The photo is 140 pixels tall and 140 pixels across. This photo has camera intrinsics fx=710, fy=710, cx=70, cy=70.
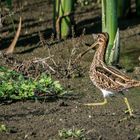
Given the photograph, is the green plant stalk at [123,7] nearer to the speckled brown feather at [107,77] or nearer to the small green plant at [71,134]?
the speckled brown feather at [107,77]

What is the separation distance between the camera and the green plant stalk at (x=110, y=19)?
34.6ft

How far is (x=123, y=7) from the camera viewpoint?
14.6m

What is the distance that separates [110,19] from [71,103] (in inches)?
89.6

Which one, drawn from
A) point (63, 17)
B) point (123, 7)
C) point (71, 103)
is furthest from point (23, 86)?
point (123, 7)

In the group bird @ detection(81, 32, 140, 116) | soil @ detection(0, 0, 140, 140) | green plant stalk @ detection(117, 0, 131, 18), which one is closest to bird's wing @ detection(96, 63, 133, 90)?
bird @ detection(81, 32, 140, 116)

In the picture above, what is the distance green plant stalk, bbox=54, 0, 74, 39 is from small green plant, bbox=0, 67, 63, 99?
3.12 meters

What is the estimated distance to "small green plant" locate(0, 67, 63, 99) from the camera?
8664 millimetres

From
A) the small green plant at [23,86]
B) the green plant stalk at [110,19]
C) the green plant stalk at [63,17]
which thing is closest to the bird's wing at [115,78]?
the small green plant at [23,86]

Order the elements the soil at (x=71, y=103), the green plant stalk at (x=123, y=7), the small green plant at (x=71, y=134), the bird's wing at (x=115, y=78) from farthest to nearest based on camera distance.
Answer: the green plant stalk at (x=123, y=7), the bird's wing at (x=115, y=78), the soil at (x=71, y=103), the small green plant at (x=71, y=134)

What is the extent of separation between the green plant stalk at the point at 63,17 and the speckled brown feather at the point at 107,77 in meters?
3.89

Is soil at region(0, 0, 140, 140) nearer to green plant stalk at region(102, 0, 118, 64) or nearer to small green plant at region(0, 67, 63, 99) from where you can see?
small green plant at region(0, 67, 63, 99)

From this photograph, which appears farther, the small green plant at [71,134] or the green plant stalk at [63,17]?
the green plant stalk at [63,17]

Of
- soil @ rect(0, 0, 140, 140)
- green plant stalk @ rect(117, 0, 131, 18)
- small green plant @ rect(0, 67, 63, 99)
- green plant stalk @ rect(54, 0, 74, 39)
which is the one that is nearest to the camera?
soil @ rect(0, 0, 140, 140)

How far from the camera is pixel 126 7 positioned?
1466 centimetres
